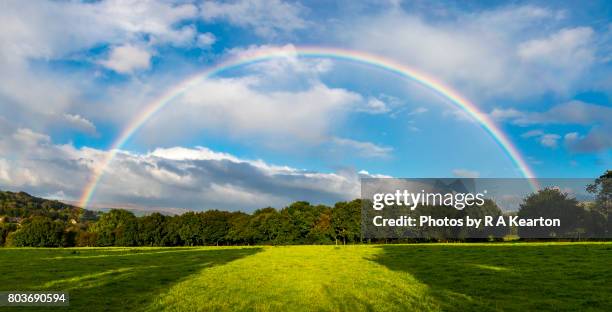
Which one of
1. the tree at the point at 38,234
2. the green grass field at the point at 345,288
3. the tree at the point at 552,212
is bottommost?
the tree at the point at 38,234

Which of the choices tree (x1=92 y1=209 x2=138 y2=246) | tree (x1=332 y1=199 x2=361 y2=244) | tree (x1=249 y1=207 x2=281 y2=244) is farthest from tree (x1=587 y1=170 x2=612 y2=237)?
tree (x1=92 y1=209 x2=138 y2=246)

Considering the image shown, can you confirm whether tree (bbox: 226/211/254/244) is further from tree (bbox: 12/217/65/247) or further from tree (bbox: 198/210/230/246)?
tree (bbox: 12/217/65/247)

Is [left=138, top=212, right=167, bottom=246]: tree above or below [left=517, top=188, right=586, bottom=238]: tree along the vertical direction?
below

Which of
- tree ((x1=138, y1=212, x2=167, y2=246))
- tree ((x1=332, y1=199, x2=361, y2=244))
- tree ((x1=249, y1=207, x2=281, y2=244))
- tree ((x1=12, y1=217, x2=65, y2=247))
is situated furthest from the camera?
tree ((x1=138, y1=212, x2=167, y2=246))

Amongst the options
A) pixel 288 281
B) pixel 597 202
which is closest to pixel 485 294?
pixel 288 281

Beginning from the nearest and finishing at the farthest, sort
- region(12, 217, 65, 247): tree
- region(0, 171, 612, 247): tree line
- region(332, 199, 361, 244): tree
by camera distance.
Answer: region(0, 171, 612, 247): tree line → region(332, 199, 361, 244): tree → region(12, 217, 65, 247): tree

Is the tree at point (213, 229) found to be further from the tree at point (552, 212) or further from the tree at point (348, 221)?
the tree at point (552, 212)

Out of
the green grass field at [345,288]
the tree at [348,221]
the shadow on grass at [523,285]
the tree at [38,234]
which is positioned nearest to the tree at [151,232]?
the tree at [38,234]

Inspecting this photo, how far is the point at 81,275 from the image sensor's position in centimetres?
3288

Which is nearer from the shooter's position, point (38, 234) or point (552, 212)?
point (552, 212)

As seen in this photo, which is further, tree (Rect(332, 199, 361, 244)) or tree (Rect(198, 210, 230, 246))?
tree (Rect(198, 210, 230, 246))

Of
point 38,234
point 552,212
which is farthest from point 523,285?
point 38,234

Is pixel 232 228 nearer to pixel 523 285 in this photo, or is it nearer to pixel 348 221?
pixel 348 221

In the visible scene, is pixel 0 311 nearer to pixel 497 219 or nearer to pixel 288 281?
pixel 288 281
